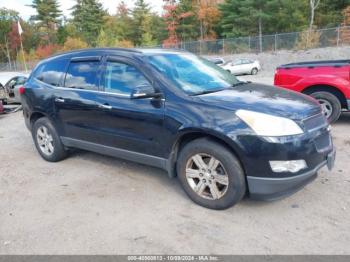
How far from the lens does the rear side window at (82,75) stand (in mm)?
4555

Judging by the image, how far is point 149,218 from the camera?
3.55 m

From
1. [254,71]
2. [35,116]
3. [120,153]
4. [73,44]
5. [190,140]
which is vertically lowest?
[120,153]

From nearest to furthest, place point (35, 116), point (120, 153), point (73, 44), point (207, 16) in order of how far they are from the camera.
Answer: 1. point (120, 153)
2. point (35, 116)
3. point (207, 16)
4. point (73, 44)

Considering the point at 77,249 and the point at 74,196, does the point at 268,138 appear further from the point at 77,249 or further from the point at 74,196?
the point at 74,196

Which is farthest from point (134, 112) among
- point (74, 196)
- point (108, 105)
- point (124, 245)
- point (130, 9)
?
point (130, 9)

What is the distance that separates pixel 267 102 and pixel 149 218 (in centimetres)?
181

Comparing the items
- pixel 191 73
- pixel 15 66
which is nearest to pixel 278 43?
pixel 191 73

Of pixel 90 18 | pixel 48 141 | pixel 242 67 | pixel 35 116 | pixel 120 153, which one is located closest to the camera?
pixel 120 153

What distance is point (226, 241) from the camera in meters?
3.08

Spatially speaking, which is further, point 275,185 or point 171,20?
point 171,20

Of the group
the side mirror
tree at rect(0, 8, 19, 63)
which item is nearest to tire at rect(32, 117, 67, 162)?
the side mirror

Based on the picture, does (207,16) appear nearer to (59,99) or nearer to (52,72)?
(52,72)

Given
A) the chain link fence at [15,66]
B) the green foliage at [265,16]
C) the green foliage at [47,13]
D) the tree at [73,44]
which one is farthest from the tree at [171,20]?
the green foliage at [47,13]

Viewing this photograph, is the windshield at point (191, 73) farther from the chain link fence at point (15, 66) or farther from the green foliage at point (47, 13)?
the green foliage at point (47, 13)
